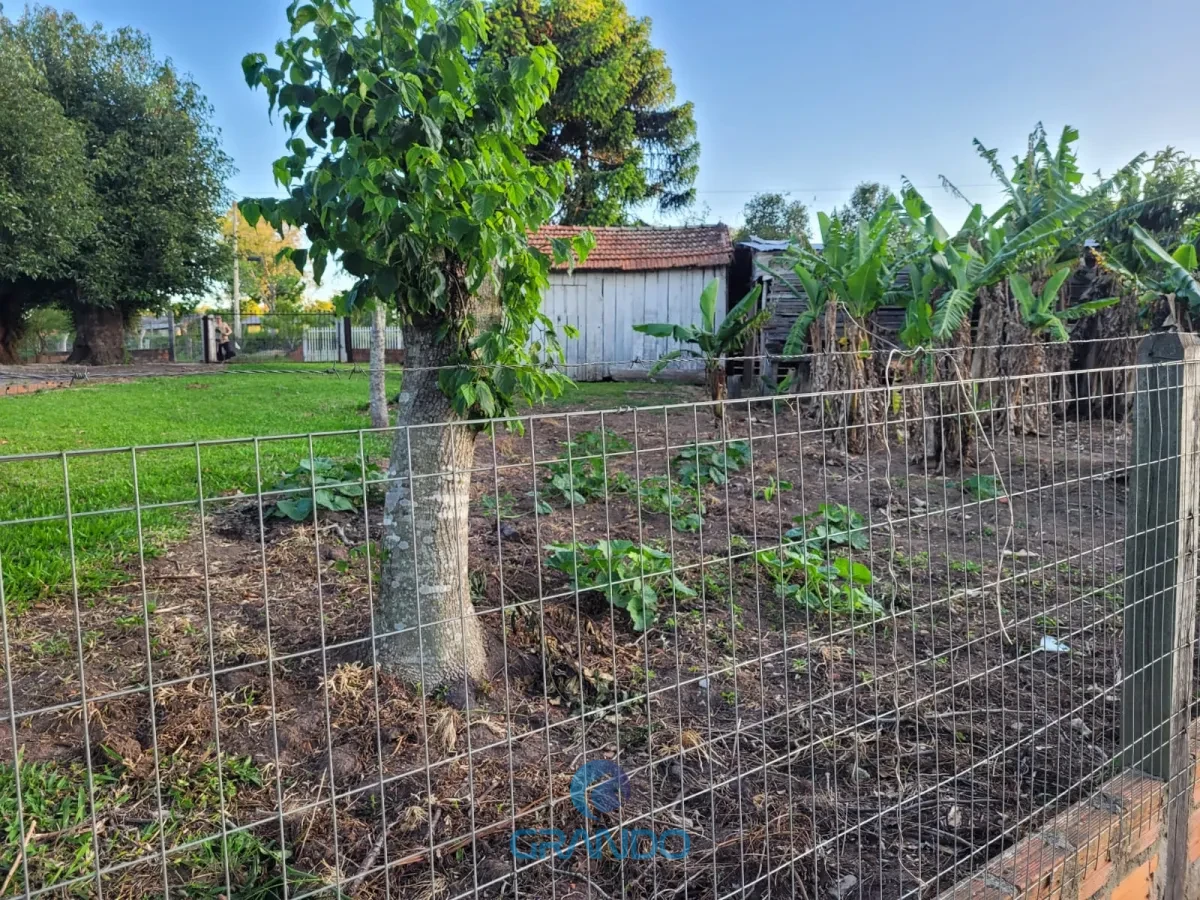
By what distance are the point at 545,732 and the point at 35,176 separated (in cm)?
1714

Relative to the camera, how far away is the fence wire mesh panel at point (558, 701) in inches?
78.5

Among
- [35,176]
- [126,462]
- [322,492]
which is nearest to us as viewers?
[322,492]

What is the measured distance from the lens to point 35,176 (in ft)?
48.4

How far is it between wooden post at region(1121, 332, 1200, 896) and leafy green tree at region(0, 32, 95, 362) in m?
17.4

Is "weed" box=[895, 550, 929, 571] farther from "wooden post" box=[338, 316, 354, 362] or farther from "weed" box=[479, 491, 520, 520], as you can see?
"wooden post" box=[338, 316, 354, 362]

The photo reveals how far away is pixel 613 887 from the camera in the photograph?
209cm

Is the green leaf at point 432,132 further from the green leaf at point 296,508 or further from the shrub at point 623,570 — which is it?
the green leaf at point 296,508

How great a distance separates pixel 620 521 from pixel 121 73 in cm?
1876

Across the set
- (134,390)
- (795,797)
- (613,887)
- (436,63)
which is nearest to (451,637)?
(613,887)

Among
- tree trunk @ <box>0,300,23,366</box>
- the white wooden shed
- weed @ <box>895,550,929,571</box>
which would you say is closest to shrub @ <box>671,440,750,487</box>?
weed @ <box>895,550,929,571</box>

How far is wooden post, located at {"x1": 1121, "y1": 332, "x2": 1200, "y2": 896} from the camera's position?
262 centimetres

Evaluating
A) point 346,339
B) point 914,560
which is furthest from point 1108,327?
point 346,339

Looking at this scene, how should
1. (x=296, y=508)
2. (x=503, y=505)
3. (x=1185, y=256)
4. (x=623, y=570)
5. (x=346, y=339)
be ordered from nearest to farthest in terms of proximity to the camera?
(x=623, y=570) → (x=296, y=508) → (x=503, y=505) → (x=1185, y=256) → (x=346, y=339)

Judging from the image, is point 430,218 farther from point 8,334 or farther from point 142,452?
point 8,334
